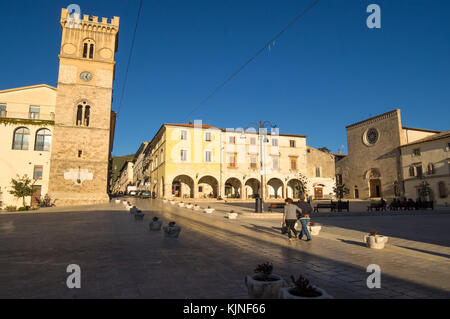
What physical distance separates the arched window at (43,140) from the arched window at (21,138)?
2.99ft

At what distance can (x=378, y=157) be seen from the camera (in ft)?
136

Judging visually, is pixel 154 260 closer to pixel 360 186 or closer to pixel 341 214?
pixel 341 214

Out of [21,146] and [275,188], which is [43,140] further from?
[275,188]

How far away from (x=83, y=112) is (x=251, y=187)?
2721cm

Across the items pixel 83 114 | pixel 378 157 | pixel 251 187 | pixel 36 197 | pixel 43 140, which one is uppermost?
pixel 83 114

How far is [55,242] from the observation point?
8164 millimetres

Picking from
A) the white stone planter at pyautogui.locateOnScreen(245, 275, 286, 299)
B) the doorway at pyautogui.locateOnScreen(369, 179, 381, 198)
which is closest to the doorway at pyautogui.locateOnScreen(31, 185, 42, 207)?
the white stone planter at pyautogui.locateOnScreen(245, 275, 286, 299)

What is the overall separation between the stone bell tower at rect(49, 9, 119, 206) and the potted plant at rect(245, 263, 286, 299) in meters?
30.7

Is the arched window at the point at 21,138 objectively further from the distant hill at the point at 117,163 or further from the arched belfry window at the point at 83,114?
the distant hill at the point at 117,163

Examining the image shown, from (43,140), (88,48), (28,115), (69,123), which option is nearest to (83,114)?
(69,123)

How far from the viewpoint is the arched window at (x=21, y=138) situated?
29.3 metres

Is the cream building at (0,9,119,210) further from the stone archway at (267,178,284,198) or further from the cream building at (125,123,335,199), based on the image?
the stone archway at (267,178,284,198)
